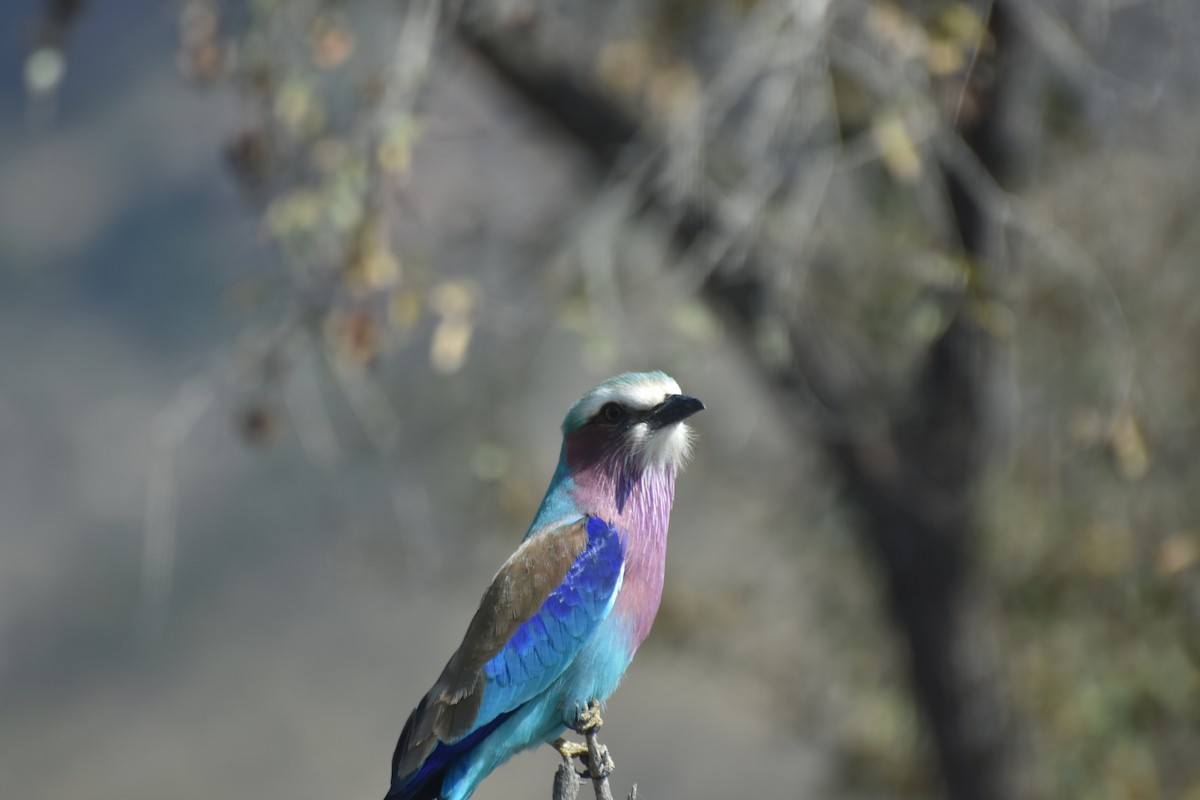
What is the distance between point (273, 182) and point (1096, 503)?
3327 millimetres

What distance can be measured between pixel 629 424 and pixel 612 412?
37 millimetres

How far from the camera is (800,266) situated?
13.7ft

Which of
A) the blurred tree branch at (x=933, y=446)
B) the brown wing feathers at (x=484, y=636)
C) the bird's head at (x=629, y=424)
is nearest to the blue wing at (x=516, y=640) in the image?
the brown wing feathers at (x=484, y=636)

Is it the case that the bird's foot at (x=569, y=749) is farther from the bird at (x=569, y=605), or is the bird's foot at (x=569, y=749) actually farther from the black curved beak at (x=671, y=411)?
the black curved beak at (x=671, y=411)

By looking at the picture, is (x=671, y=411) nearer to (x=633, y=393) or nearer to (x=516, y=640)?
(x=633, y=393)

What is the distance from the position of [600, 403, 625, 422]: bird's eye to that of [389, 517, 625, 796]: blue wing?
0.17 meters

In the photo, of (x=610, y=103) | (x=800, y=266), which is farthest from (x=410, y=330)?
(x=610, y=103)

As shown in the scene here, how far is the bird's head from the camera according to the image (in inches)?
97.6

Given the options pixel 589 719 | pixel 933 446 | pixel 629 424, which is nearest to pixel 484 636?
pixel 589 719

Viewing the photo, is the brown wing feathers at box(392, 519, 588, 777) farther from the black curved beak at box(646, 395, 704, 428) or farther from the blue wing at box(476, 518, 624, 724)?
the black curved beak at box(646, 395, 704, 428)

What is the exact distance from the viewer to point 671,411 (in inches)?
96.3

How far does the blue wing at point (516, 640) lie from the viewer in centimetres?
234

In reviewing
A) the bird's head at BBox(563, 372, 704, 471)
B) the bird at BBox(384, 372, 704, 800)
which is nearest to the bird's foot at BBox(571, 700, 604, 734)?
the bird at BBox(384, 372, 704, 800)

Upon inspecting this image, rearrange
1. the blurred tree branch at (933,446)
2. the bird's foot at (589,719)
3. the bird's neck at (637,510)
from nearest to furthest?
the bird's foot at (589,719)
the bird's neck at (637,510)
the blurred tree branch at (933,446)
